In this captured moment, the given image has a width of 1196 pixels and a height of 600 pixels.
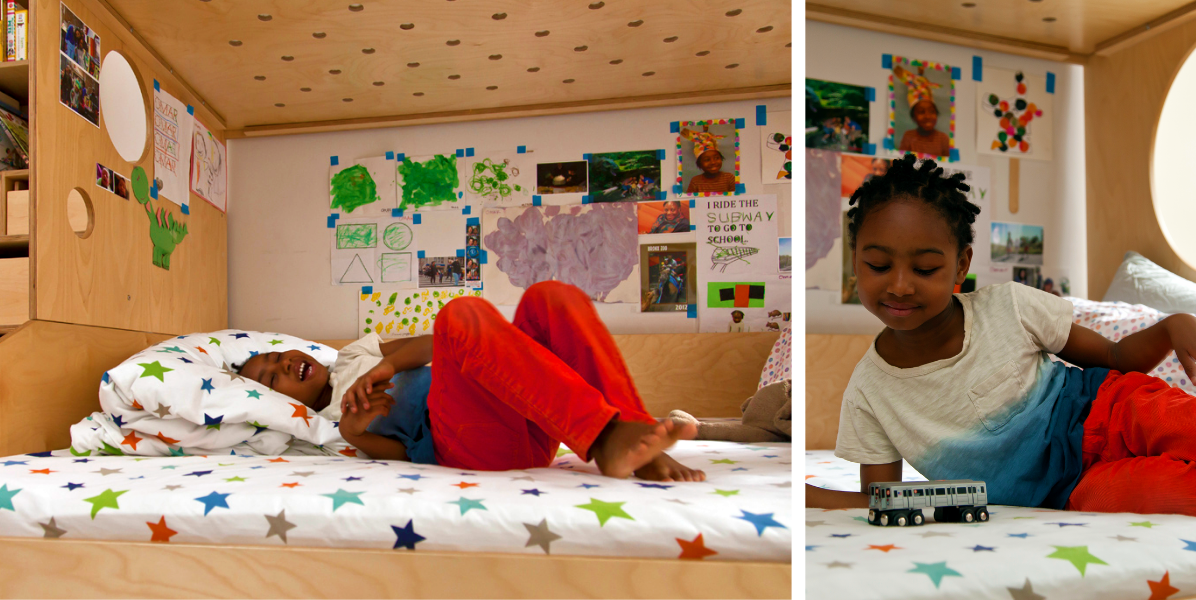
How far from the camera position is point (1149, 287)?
0.69 meters

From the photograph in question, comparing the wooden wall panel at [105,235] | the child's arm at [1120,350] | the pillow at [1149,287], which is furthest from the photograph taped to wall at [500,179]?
the pillow at [1149,287]

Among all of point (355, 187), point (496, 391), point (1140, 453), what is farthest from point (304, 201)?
point (1140, 453)

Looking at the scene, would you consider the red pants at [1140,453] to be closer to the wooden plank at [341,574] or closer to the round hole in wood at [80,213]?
the wooden plank at [341,574]

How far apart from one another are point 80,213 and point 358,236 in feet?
1.22

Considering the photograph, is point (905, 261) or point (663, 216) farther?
point (663, 216)

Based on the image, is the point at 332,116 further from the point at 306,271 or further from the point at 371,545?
the point at 371,545

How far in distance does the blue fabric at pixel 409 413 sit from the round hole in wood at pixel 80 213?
1.52 ft

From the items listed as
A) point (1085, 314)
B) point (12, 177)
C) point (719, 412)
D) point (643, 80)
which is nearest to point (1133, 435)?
point (1085, 314)

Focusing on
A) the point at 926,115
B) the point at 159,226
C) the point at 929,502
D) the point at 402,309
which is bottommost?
the point at 929,502

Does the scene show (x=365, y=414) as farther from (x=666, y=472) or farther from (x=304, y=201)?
(x=666, y=472)

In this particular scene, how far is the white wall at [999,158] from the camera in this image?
2.00 feet

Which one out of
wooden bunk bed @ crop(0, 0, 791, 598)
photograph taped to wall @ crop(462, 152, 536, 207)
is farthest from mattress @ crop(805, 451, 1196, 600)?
photograph taped to wall @ crop(462, 152, 536, 207)

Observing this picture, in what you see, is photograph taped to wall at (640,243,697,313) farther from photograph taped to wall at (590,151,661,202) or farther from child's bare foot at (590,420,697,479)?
child's bare foot at (590,420,697,479)

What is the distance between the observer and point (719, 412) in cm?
70
